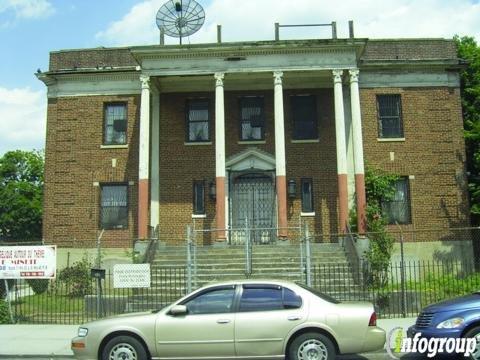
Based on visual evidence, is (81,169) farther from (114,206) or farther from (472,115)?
(472,115)

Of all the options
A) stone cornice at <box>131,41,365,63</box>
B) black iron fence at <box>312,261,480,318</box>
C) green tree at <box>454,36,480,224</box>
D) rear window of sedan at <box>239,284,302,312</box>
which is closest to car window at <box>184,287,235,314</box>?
rear window of sedan at <box>239,284,302,312</box>

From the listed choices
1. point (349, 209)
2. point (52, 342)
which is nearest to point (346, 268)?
point (349, 209)

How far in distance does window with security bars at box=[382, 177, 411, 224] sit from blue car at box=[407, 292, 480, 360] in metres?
12.4

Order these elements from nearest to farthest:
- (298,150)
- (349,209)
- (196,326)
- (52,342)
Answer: (196,326) < (52,342) < (349,209) < (298,150)

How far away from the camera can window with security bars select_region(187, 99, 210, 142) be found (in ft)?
74.2

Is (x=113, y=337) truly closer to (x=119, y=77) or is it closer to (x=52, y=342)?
(x=52, y=342)

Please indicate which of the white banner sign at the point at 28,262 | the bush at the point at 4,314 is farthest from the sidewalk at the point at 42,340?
the white banner sign at the point at 28,262

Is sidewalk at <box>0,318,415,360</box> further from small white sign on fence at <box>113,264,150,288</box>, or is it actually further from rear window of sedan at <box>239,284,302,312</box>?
rear window of sedan at <box>239,284,302,312</box>

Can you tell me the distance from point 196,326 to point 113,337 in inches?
53.8

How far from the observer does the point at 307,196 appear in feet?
71.8

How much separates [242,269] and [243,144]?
6.54 meters

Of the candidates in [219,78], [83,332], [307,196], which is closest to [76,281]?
[219,78]

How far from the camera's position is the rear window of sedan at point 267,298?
28.8 feet

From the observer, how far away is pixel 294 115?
73.8 ft
